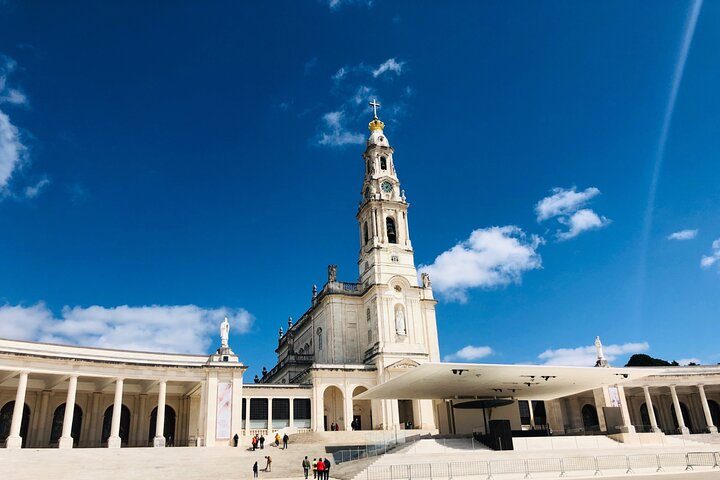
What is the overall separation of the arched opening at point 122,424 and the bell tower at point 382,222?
2540 centimetres

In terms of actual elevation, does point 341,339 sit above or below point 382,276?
below

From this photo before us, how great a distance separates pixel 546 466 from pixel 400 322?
27910 millimetres

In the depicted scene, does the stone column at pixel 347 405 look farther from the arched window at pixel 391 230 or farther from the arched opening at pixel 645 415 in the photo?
the arched opening at pixel 645 415

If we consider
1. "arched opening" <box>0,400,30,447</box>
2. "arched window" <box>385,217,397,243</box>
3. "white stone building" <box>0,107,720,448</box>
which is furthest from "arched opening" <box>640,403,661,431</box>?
"arched opening" <box>0,400,30,447</box>

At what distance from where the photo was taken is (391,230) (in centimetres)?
6059

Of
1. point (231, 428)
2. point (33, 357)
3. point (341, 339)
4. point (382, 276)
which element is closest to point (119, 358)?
point (33, 357)

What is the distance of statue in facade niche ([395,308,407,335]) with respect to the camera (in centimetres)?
5500

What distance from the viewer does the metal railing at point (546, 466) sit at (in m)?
25.9

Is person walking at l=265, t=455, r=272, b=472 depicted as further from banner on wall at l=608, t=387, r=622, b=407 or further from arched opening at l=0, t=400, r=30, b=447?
banner on wall at l=608, t=387, r=622, b=407

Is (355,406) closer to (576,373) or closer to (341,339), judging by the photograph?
(341,339)

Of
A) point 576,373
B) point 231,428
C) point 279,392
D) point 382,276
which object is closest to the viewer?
point 576,373

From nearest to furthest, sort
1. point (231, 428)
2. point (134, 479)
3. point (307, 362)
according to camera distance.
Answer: point (134, 479), point (231, 428), point (307, 362)

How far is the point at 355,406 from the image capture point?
53906 millimetres

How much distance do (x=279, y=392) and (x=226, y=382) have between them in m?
7.49
